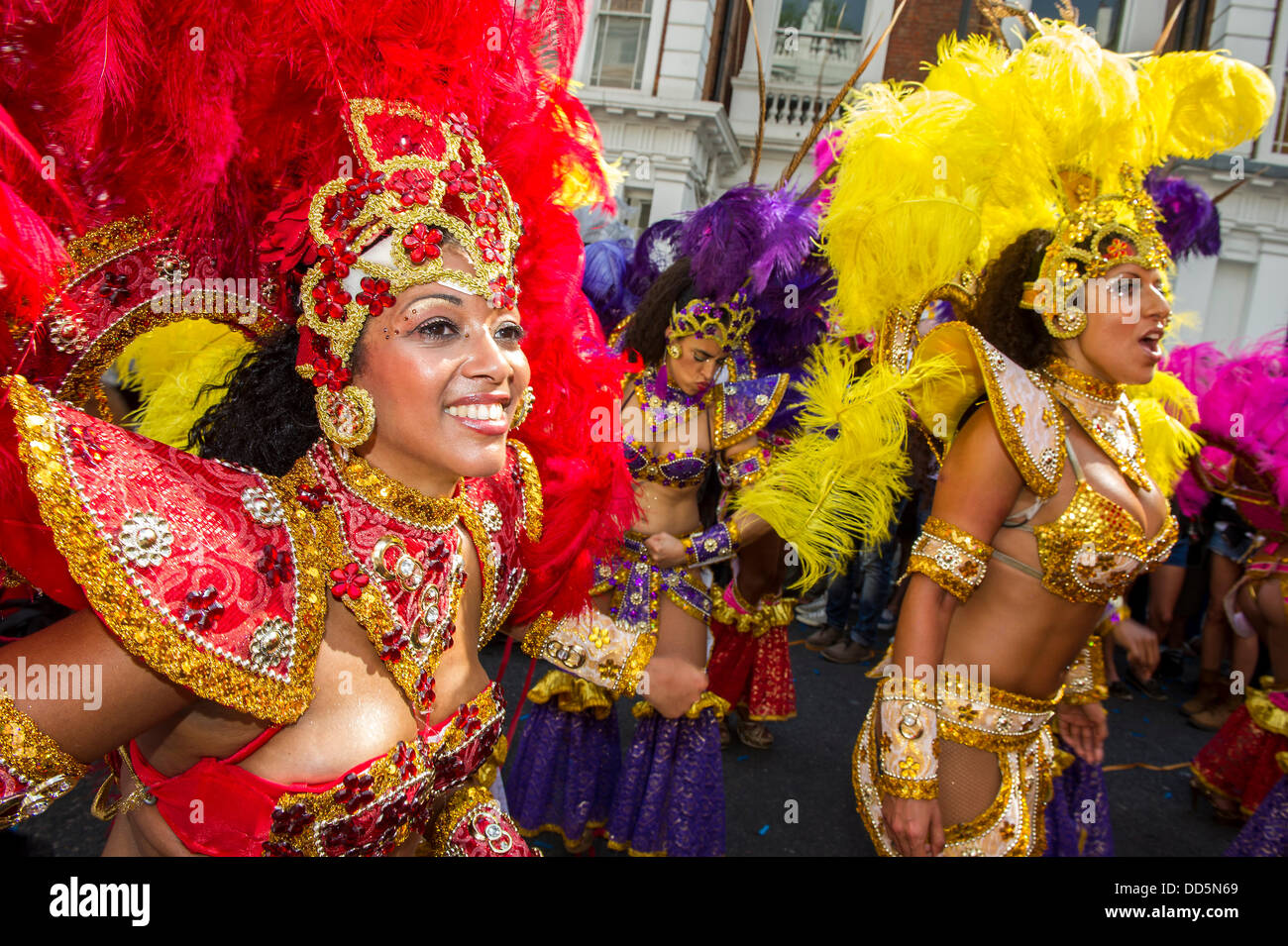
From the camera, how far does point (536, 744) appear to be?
355 centimetres

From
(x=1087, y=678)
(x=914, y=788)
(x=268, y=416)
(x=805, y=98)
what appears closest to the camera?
(x=268, y=416)

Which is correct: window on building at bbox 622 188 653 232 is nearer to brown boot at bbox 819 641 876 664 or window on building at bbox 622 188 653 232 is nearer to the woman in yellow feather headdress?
brown boot at bbox 819 641 876 664

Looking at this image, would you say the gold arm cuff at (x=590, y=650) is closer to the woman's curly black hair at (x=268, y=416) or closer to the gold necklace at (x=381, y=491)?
the gold necklace at (x=381, y=491)

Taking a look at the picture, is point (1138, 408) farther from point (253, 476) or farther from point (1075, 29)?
point (253, 476)

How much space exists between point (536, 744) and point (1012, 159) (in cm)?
292

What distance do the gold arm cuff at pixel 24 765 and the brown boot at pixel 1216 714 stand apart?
6.86 metres

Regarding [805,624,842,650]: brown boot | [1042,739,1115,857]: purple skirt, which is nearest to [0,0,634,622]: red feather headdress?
[1042,739,1115,857]: purple skirt

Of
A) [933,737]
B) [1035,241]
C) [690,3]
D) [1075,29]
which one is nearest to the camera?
[933,737]

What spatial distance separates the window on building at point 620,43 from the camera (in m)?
12.9

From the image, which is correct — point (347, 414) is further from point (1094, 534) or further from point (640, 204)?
point (640, 204)

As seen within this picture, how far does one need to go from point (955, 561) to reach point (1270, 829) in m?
2.06

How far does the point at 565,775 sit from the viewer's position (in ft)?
11.6

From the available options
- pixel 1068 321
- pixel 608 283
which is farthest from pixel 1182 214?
pixel 608 283
